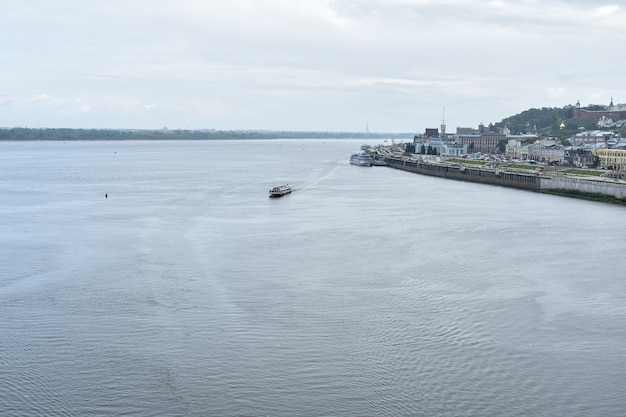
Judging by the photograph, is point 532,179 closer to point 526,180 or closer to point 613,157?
point 526,180

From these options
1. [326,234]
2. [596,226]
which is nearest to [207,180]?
[326,234]

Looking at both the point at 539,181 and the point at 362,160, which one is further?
the point at 362,160

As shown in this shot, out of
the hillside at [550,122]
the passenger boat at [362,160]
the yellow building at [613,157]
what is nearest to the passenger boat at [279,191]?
the yellow building at [613,157]

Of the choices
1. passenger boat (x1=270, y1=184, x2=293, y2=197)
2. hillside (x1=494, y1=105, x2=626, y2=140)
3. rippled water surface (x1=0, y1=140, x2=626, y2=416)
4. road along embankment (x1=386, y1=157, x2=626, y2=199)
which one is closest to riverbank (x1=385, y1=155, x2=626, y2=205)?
road along embankment (x1=386, y1=157, x2=626, y2=199)

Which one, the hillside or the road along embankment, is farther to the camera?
the hillside

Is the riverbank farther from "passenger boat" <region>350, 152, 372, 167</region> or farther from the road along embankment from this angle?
"passenger boat" <region>350, 152, 372, 167</region>

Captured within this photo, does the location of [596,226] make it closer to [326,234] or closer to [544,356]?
[326,234]

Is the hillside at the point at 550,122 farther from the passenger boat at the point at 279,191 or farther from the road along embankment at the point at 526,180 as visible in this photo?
the passenger boat at the point at 279,191

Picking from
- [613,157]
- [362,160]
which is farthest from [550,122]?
[613,157]
